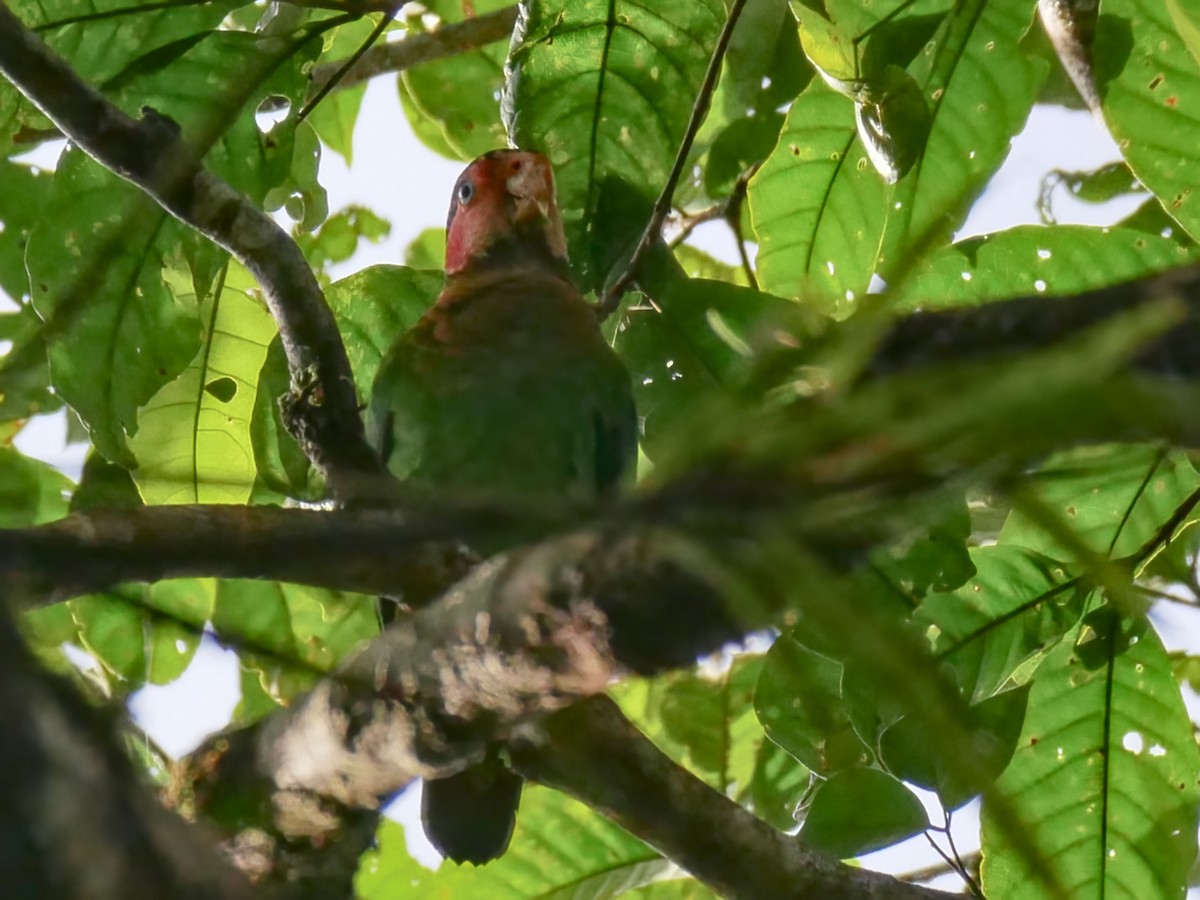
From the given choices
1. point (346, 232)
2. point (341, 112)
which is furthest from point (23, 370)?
point (346, 232)

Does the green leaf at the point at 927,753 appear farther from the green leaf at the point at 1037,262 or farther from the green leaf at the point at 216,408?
the green leaf at the point at 216,408

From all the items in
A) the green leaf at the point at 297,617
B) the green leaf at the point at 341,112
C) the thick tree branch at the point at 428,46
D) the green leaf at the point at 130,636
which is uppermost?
the green leaf at the point at 341,112

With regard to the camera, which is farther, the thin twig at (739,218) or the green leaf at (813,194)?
the thin twig at (739,218)

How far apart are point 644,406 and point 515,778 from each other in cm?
58

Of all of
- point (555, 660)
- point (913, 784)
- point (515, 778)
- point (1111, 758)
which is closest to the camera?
point (555, 660)

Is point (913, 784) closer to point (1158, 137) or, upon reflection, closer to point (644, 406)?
point (644, 406)

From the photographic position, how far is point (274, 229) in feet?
4.76

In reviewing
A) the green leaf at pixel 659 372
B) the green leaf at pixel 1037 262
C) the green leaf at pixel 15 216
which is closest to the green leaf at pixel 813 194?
the green leaf at pixel 1037 262

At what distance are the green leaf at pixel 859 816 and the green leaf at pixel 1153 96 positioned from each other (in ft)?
3.01

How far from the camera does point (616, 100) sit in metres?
1.86

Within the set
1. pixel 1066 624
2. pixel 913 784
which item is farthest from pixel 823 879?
pixel 1066 624

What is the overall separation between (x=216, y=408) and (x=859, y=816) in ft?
4.08

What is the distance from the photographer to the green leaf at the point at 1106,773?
185cm

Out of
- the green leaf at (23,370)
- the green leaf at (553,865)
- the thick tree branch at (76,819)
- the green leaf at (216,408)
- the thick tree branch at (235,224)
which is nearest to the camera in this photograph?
the thick tree branch at (76,819)
